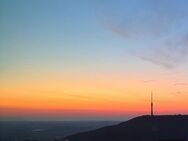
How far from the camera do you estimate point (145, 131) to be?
11338cm

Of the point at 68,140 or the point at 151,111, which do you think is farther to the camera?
the point at 151,111

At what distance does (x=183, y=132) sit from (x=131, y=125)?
18.6 meters

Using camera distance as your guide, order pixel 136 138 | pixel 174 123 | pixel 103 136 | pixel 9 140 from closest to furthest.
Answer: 1. pixel 136 138
2. pixel 103 136
3. pixel 174 123
4. pixel 9 140

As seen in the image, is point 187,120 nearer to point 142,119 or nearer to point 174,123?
point 174,123

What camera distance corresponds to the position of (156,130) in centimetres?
11450

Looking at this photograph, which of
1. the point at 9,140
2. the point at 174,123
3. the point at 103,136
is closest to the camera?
the point at 103,136

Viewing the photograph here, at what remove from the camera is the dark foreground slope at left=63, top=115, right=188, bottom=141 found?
106 metres

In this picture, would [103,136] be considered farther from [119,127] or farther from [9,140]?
[9,140]

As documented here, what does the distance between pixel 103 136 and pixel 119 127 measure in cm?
1281

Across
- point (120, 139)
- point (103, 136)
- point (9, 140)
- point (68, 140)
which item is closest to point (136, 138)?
point (120, 139)

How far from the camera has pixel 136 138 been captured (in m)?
104

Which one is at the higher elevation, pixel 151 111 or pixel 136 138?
pixel 151 111

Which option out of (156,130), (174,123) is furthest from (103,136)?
(174,123)

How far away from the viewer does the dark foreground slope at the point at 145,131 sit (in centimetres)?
10594
